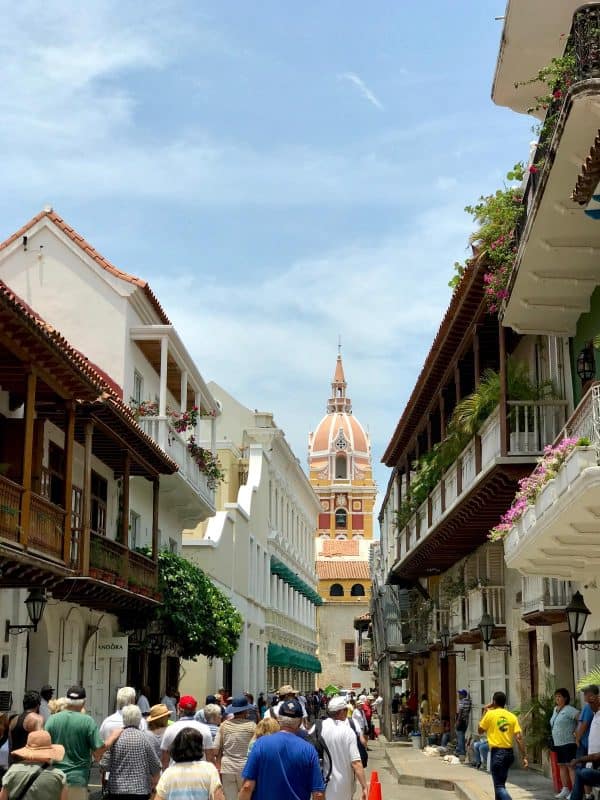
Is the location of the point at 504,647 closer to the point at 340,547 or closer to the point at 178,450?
the point at 178,450

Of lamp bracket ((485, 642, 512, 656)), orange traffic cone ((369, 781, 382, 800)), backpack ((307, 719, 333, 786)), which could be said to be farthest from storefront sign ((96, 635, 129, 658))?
backpack ((307, 719, 333, 786))

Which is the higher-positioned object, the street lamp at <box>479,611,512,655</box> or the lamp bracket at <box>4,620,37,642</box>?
the street lamp at <box>479,611,512,655</box>

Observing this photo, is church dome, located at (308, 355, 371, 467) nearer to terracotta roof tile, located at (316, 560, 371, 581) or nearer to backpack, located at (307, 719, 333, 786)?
terracotta roof tile, located at (316, 560, 371, 581)

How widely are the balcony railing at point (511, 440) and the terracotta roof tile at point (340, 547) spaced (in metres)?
86.1

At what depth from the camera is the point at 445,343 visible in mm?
23312

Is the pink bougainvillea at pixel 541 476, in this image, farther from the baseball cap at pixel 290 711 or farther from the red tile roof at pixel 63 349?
the red tile roof at pixel 63 349

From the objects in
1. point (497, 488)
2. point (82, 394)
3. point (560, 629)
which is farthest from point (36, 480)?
point (560, 629)

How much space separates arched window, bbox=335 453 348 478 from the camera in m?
122

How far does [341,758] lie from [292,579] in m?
46.9

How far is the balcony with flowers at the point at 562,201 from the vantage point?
11672 mm

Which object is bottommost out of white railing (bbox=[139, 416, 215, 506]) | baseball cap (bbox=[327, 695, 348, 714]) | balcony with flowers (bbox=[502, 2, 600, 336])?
baseball cap (bbox=[327, 695, 348, 714])

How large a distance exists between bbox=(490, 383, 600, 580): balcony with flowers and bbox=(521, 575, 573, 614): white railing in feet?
5.10

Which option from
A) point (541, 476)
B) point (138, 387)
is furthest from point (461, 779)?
point (138, 387)

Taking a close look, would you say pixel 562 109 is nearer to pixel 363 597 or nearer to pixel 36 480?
pixel 36 480
